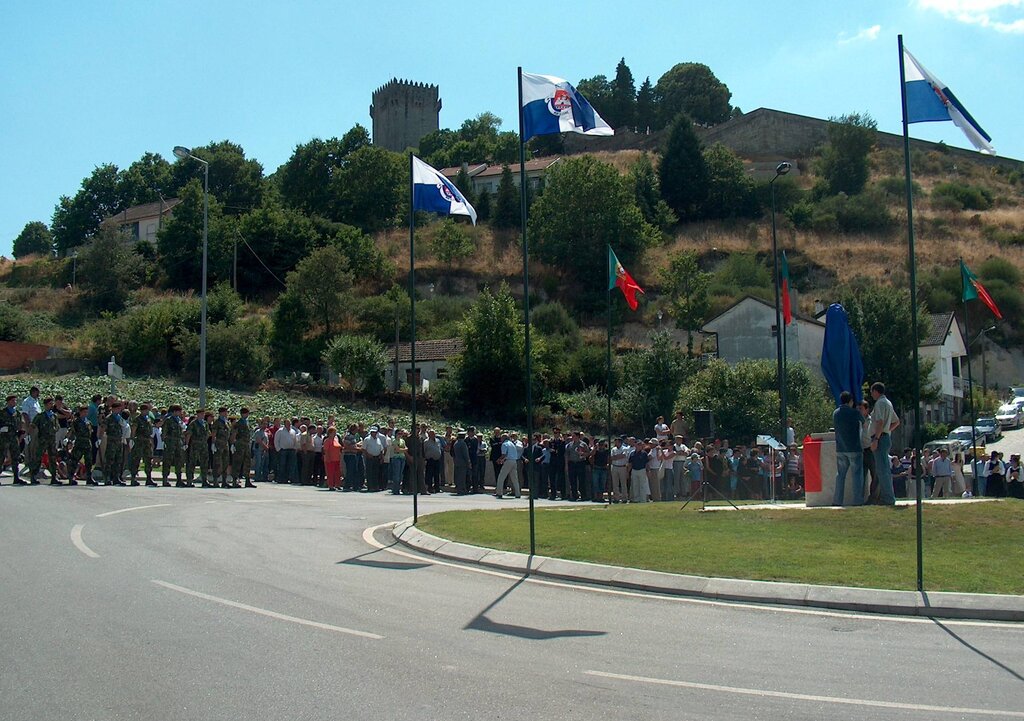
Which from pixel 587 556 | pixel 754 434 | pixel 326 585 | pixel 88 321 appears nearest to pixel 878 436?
pixel 587 556

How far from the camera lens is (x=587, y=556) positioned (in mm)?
12773

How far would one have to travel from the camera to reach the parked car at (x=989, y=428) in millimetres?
55094

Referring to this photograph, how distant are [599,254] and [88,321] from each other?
41.9 meters

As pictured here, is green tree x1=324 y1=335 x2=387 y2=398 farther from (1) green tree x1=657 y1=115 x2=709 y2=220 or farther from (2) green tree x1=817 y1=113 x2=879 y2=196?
(2) green tree x1=817 y1=113 x2=879 y2=196

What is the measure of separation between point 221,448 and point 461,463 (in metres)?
6.85

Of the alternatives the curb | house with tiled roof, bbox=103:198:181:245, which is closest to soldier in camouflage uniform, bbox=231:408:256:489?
the curb

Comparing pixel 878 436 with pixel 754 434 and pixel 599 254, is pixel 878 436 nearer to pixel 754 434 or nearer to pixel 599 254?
pixel 754 434

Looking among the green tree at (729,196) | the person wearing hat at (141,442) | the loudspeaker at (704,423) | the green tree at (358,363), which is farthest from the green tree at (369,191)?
the loudspeaker at (704,423)

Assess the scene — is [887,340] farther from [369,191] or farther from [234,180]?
[234,180]

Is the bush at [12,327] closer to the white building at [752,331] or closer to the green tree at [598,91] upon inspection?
the white building at [752,331]

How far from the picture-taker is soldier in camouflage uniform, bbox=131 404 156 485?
23.3 m

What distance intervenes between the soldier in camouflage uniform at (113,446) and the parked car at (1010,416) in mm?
53291

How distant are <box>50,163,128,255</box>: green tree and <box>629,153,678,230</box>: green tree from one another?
62.0 m

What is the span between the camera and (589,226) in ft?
280
